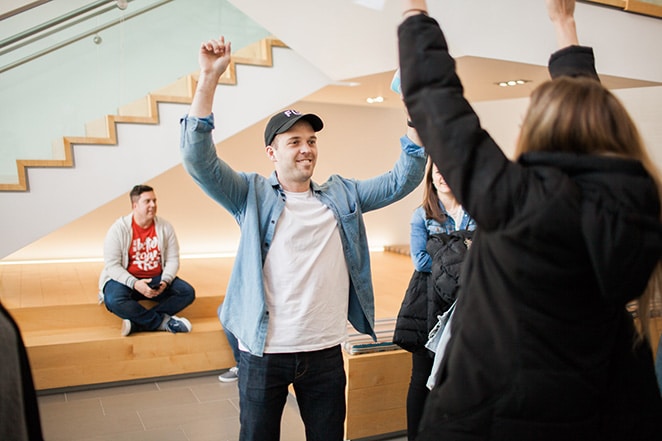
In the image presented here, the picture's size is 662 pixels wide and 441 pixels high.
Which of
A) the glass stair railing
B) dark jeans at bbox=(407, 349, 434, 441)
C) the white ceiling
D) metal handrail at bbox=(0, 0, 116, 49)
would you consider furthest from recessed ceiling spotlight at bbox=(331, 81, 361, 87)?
dark jeans at bbox=(407, 349, 434, 441)

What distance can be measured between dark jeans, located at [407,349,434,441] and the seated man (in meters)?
2.21

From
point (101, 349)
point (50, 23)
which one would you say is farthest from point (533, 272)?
point (50, 23)

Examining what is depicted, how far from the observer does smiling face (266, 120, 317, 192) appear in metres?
2.13

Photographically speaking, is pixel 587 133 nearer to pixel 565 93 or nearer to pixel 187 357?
pixel 565 93

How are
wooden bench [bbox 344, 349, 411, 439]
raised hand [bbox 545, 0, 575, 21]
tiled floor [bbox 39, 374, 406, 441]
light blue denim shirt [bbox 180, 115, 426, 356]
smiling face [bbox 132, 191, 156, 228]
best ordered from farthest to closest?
1. smiling face [bbox 132, 191, 156, 228]
2. tiled floor [bbox 39, 374, 406, 441]
3. wooden bench [bbox 344, 349, 411, 439]
4. light blue denim shirt [bbox 180, 115, 426, 356]
5. raised hand [bbox 545, 0, 575, 21]

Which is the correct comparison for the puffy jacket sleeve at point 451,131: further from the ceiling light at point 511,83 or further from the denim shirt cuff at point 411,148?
the ceiling light at point 511,83

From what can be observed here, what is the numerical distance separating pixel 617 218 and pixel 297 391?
138 cm

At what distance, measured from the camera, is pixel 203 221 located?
757 cm

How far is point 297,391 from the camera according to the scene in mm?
2123

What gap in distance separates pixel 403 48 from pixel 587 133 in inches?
14.3

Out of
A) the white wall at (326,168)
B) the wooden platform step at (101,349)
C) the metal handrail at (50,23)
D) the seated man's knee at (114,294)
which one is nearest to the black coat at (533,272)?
the wooden platform step at (101,349)

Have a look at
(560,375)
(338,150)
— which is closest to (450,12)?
(560,375)

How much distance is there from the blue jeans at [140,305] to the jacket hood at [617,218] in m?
3.90

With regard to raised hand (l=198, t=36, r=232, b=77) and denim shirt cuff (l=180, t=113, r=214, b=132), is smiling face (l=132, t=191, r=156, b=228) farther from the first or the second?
raised hand (l=198, t=36, r=232, b=77)
